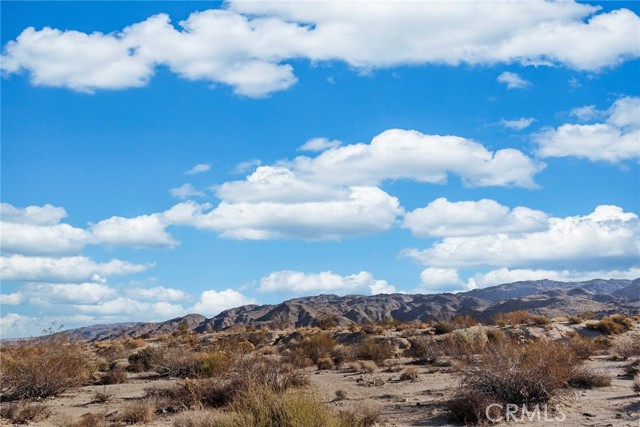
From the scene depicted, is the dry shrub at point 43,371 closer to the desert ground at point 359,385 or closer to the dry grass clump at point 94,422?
the desert ground at point 359,385

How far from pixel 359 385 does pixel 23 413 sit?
1204 centimetres

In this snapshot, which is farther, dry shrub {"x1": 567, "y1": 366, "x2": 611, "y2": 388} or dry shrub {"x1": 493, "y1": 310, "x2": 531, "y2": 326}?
dry shrub {"x1": 493, "y1": 310, "x2": 531, "y2": 326}

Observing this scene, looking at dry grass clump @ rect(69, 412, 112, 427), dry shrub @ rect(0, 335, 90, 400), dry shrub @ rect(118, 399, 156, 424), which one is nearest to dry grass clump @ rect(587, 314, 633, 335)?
dry shrub @ rect(0, 335, 90, 400)

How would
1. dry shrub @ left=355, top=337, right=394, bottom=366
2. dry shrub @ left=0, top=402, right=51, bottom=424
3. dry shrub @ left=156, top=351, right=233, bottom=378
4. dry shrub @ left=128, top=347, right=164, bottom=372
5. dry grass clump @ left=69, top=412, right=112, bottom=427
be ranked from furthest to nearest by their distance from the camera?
dry shrub @ left=128, top=347, right=164, bottom=372, dry shrub @ left=355, top=337, right=394, bottom=366, dry shrub @ left=156, top=351, right=233, bottom=378, dry shrub @ left=0, top=402, right=51, bottom=424, dry grass clump @ left=69, top=412, right=112, bottom=427

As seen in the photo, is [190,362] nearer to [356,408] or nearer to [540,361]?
[356,408]

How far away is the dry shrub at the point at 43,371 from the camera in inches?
846

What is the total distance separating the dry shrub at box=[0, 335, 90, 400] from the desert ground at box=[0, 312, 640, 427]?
0.21 meters

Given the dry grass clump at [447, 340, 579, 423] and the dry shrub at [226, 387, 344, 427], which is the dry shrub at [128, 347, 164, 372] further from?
the dry shrub at [226, 387, 344, 427]

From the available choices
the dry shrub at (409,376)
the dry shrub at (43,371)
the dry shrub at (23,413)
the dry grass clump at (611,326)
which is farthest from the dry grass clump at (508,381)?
the dry grass clump at (611,326)

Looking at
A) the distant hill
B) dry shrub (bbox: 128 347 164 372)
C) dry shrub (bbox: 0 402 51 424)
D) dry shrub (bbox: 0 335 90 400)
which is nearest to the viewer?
dry shrub (bbox: 0 402 51 424)

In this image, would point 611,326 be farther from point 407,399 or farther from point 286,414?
point 286,414

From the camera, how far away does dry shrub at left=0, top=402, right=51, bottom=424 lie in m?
17.1

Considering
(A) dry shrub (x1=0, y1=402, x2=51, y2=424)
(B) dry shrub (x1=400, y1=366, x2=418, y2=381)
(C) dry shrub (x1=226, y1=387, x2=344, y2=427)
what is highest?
(C) dry shrub (x1=226, y1=387, x2=344, y2=427)

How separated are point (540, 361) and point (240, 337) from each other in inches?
1323
